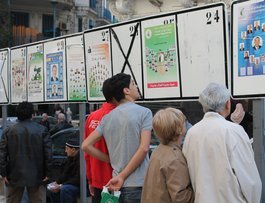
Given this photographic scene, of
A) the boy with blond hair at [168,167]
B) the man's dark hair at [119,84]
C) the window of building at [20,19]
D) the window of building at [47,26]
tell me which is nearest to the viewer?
the boy with blond hair at [168,167]

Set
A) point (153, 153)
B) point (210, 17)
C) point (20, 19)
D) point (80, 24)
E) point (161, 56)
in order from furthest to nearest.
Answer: point (80, 24) → point (20, 19) → point (161, 56) → point (210, 17) → point (153, 153)

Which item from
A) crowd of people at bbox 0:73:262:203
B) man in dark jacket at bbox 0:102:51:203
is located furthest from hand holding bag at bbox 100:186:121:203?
man in dark jacket at bbox 0:102:51:203

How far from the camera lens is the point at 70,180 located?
6.55 meters

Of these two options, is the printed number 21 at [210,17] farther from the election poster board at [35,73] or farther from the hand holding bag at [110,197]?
the election poster board at [35,73]

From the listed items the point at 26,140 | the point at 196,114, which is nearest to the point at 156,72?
the point at 26,140

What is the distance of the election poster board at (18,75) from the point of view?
24.0 ft

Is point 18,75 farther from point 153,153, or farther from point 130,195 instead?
point 153,153

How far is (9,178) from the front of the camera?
5961mm

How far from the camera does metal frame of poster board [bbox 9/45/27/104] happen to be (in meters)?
7.32

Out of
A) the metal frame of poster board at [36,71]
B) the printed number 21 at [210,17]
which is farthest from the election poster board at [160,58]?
the metal frame of poster board at [36,71]

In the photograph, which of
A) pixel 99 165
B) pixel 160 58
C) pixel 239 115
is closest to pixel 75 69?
pixel 160 58

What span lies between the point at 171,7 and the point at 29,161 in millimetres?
10117

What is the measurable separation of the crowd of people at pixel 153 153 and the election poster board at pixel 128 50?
838 mm

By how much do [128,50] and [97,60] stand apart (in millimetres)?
605
